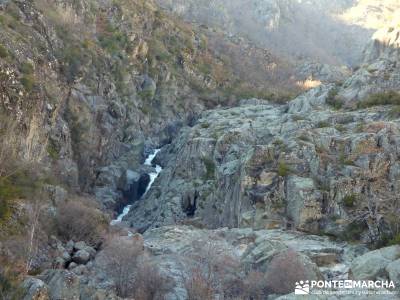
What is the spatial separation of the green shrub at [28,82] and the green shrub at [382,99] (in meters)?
25.2

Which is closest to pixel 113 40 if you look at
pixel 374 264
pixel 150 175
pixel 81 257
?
pixel 150 175

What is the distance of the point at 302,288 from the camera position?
1686 cm

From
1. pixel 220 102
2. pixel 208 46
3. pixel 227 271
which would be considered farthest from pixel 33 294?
pixel 208 46

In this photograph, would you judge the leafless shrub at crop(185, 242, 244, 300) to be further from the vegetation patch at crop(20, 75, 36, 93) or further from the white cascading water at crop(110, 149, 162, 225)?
the white cascading water at crop(110, 149, 162, 225)

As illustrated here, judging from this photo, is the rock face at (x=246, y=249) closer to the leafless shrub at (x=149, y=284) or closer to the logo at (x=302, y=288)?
the leafless shrub at (x=149, y=284)

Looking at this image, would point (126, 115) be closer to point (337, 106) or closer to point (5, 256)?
point (337, 106)

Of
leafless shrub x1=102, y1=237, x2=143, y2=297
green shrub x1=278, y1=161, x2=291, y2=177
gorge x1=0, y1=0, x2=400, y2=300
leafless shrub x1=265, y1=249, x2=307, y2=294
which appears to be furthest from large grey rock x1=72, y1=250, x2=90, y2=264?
green shrub x1=278, y1=161, x2=291, y2=177

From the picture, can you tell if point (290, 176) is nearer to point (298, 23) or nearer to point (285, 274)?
point (285, 274)

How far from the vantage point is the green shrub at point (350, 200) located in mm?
27828

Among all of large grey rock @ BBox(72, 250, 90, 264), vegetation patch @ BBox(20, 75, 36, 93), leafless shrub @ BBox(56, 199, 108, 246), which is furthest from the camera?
vegetation patch @ BBox(20, 75, 36, 93)

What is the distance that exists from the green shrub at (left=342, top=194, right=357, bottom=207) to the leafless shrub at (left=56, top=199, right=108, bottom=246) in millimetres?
13340

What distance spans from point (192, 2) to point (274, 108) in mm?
66394

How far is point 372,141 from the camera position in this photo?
101 ft

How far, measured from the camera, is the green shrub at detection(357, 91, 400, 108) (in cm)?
3838
